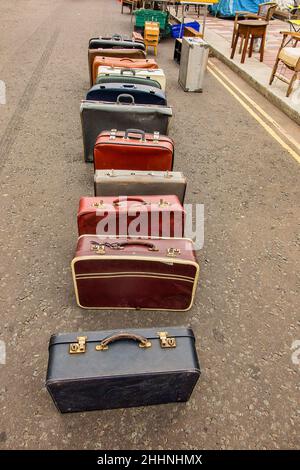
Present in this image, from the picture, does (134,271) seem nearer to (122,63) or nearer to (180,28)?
(122,63)

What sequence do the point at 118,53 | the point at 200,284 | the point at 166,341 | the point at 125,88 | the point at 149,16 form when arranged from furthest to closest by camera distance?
1. the point at 149,16
2. the point at 118,53
3. the point at 125,88
4. the point at 200,284
5. the point at 166,341

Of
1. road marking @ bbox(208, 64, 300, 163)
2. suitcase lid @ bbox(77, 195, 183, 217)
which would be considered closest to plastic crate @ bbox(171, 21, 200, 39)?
road marking @ bbox(208, 64, 300, 163)

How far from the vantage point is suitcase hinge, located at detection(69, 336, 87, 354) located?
1812 mm

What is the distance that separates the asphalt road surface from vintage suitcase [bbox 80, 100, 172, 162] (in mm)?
591

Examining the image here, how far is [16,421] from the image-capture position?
193cm

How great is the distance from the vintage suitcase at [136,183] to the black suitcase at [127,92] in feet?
5.00

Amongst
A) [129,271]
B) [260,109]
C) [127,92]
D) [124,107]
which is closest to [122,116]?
[124,107]

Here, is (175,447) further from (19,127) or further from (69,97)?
(69,97)

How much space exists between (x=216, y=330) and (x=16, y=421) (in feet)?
4.79

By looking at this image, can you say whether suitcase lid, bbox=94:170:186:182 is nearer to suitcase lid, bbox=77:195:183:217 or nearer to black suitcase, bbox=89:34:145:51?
suitcase lid, bbox=77:195:183:217

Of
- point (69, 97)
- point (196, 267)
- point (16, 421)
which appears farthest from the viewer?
→ point (69, 97)

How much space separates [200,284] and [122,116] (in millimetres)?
2150

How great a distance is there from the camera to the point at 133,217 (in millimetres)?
2545
